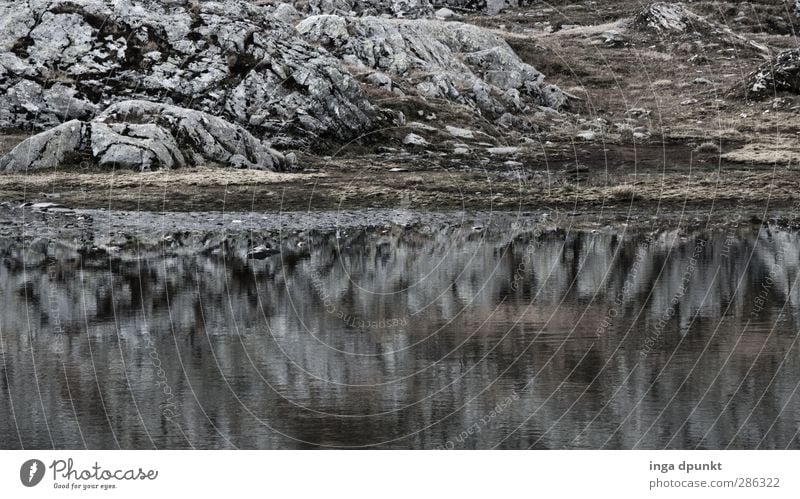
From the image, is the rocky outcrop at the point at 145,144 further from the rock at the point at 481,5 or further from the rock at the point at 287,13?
the rock at the point at 481,5

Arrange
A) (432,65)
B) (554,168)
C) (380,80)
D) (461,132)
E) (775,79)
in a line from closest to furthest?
(554,168), (461,132), (380,80), (775,79), (432,65)

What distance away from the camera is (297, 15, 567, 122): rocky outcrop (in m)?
45.2

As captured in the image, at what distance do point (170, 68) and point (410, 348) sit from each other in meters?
25.3

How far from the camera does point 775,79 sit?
48000 mm

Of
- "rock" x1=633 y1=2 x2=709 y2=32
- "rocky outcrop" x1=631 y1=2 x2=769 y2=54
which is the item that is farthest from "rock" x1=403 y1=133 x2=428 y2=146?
"rock" x1=633 y1=2 x2=709 y2=32

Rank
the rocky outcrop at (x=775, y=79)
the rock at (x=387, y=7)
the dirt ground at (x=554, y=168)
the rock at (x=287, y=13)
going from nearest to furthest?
1. the dirt ground at (x=554, y=168)
2. the rocky outcrop at (x=775, y=79)
3. the rock at (x=287, y=13)
4. the rock at (x=387, y=7)

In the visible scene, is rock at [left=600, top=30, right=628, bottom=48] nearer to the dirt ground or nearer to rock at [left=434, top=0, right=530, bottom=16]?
the dirt ground

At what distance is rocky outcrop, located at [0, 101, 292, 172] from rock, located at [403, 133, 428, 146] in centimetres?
533

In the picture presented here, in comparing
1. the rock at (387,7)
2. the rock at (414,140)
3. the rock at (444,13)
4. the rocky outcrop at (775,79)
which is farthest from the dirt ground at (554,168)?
the rock at (444,13)

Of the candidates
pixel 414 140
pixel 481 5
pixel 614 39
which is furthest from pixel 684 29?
pixel 414 140

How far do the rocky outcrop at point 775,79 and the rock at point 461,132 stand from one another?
15650 millimetres

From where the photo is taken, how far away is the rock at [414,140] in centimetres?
3781

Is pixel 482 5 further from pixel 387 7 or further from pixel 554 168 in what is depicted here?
pixel 554 168
